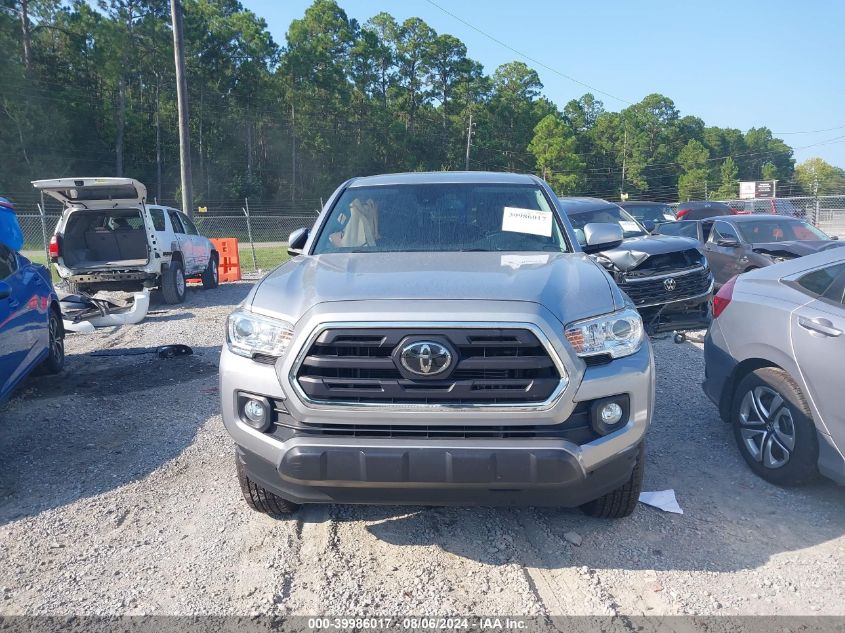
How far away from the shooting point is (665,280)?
8.34 m

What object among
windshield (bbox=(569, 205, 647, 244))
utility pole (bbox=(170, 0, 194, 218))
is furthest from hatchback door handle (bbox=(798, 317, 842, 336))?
utility pole (bbox=(170, 0, 194, 218))

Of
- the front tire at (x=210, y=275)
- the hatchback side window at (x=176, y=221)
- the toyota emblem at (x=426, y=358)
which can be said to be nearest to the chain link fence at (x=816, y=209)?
the front tire at (x=210, y=275)

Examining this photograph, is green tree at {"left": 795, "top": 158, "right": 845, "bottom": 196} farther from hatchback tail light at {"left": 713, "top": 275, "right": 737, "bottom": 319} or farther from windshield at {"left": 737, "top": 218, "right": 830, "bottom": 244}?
hatchback tail light at {"left": 713, "top": 275, "right": 737, "bottom": 319}

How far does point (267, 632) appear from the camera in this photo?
2686 mm

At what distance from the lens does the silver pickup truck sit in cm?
278

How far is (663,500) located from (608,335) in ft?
4.67

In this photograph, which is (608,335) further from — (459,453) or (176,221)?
(176,221)

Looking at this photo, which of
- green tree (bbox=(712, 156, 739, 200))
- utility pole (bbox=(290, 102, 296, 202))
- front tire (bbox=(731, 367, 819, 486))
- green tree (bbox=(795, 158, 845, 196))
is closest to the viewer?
front tire (bbox=(731, 367, 819, 486))

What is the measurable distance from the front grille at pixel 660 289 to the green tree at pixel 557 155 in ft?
195

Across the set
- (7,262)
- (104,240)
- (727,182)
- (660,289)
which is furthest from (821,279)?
(727,182)

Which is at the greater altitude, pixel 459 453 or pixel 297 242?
pixel 297 242

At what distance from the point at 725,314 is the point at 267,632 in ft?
12.4

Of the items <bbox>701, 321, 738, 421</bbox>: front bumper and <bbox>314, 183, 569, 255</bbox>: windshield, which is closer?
<bbox>314, 183, 569, 255</bbox>: windshield

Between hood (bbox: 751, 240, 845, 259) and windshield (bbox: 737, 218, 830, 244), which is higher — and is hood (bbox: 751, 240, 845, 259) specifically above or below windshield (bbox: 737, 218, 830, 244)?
below
